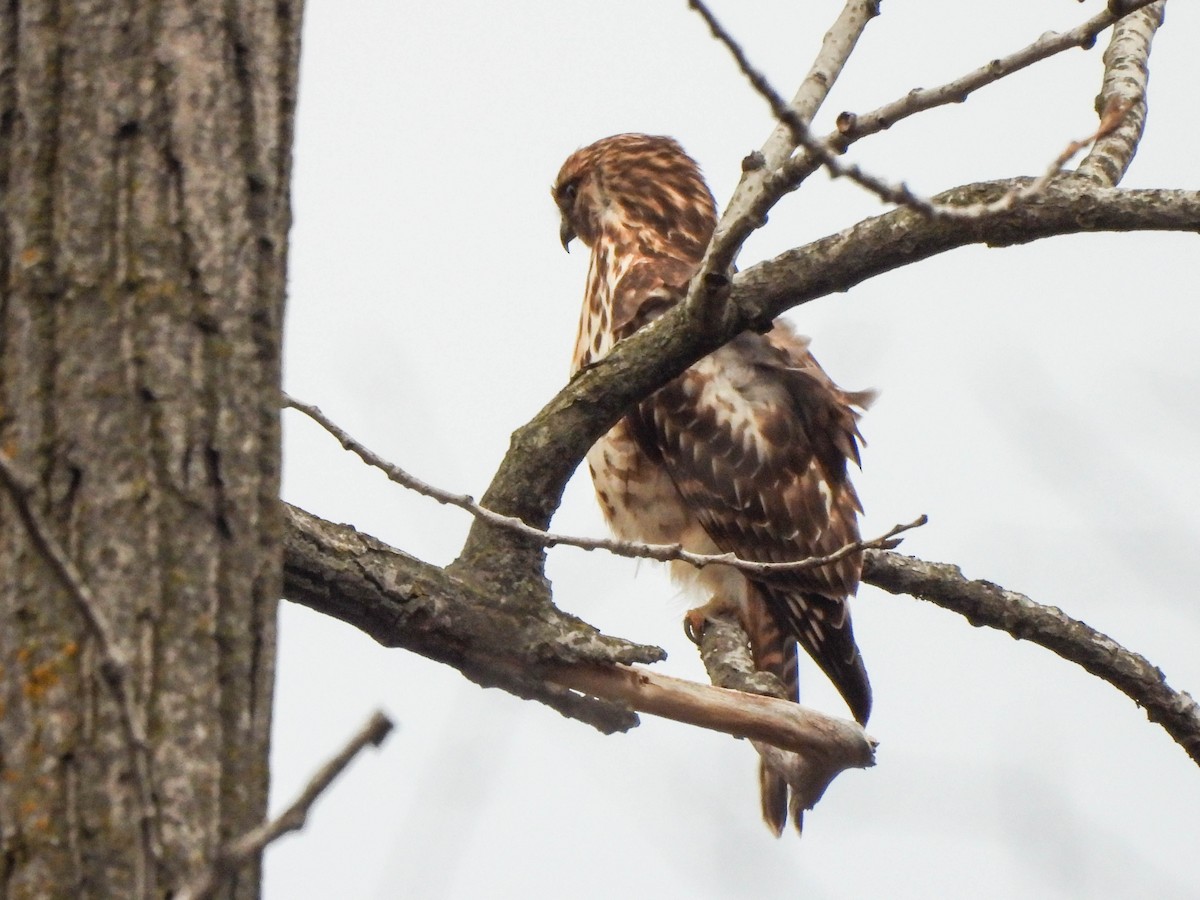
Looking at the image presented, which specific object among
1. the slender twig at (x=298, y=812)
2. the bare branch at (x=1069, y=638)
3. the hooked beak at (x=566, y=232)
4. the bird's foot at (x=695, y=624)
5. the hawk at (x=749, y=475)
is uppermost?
the hooked beak at (x=566, y=232)

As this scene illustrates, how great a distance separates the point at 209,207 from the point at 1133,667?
292 centimetres

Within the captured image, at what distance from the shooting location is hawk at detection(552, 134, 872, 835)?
15.7ft

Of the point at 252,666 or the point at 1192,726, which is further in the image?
the point at 1192,726

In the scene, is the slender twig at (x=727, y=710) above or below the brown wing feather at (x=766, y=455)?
below

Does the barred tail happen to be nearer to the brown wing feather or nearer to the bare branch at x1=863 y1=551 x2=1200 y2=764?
the brown wing feather

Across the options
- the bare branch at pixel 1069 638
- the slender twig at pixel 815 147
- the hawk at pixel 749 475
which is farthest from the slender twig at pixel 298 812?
the hawk at pixel 749 475

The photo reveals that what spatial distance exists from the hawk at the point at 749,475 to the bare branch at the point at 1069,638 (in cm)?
70

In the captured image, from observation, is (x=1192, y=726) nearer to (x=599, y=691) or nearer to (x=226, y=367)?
(x=599, y=691)

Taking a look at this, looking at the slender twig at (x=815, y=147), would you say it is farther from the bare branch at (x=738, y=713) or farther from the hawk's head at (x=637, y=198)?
the hawk's head at (x=637, y=198)

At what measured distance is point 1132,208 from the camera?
288 cm

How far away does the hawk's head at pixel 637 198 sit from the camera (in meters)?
5.57

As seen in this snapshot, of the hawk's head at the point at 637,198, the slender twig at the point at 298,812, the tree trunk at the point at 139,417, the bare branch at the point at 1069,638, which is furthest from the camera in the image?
the hawk's head at the point at 637,198

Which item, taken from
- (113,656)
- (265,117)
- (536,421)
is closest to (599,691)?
(536,421)

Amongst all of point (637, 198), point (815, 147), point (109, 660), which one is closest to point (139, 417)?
point (109, 660)
